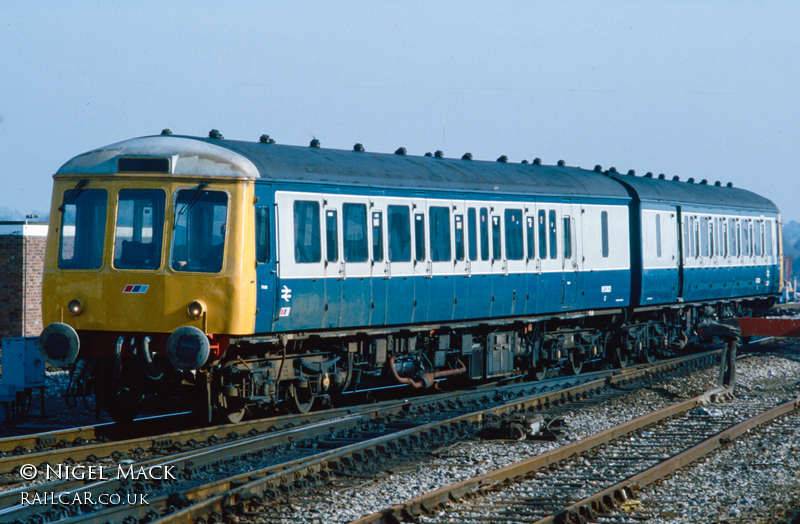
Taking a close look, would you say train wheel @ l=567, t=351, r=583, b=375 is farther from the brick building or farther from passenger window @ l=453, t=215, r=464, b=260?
the brick building

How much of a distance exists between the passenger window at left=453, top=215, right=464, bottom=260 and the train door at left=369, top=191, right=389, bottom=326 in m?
1.85

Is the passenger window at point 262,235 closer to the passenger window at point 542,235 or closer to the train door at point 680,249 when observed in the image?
the passenger window at point 542,235

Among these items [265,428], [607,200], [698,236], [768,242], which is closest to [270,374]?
[265,428]

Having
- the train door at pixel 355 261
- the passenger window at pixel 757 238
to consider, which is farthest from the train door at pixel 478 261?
the passenger window at pixel 757 238

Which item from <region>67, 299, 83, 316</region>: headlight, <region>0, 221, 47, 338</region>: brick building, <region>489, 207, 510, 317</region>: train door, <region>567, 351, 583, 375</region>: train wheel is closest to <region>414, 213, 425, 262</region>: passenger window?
<region>489, 207, 510, 317</region>: train door

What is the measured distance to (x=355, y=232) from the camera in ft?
45.1

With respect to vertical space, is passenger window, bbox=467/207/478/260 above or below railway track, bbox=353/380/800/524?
above

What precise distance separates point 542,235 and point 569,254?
1.02m

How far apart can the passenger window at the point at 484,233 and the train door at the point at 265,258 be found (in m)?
4.90

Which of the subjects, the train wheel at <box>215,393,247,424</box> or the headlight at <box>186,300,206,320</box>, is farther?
the train wheel at <box>215,393,247,424</box>

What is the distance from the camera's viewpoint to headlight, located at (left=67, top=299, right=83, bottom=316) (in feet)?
39.4

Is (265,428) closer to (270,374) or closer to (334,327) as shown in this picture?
(270,374)

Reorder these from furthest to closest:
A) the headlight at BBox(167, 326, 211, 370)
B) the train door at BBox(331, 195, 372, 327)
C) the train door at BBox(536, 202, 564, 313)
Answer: the train door at BBox(536, 202, 564, 313), the train door at BBox(331, 195, 372, 327), the headlight at BBox(167, 326, 211, 370)

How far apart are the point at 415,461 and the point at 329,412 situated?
9.74ft
